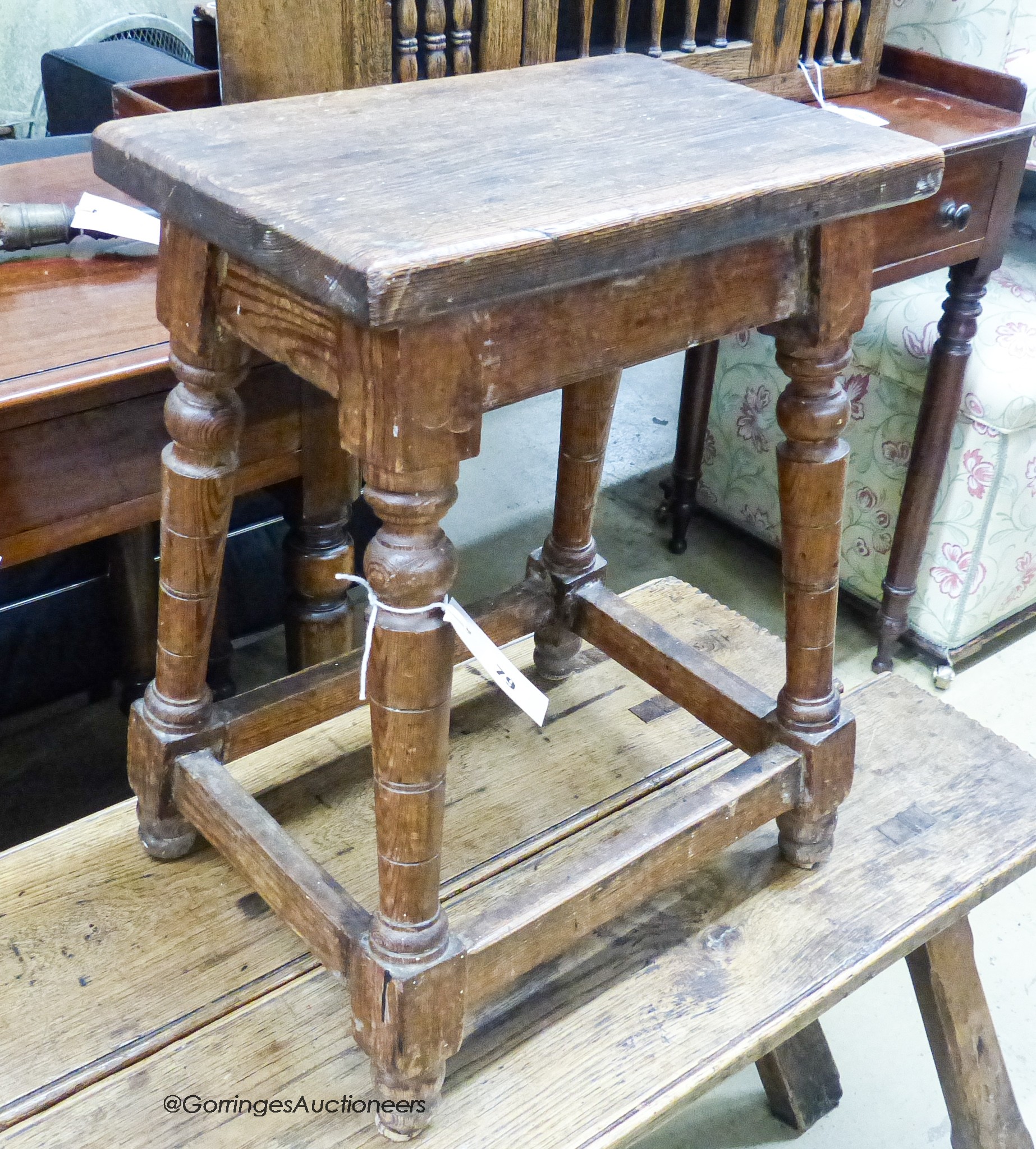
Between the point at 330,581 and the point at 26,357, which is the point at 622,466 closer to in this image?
the point at 330,581

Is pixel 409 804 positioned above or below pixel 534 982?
above

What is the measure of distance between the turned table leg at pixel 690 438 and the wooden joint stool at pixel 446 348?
112cm

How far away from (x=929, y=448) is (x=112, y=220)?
110 cm

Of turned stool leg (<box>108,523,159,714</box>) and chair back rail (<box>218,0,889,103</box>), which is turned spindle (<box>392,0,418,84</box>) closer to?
chair back rail (<box>218,0,889,103</box>)

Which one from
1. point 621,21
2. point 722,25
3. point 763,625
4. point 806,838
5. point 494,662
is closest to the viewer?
point 494,662

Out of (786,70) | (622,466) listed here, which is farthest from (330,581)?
(622,466)

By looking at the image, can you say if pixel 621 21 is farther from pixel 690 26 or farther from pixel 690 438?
pixel 690 438

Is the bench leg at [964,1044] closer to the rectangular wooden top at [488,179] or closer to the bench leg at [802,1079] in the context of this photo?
the bench leg at [802,1079]

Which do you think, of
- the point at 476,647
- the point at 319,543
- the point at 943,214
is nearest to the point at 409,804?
the point at 476,647

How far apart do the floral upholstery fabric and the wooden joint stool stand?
2.98 ft

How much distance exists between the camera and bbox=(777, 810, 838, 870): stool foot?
36.1 inches

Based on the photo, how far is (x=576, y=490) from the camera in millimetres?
1080

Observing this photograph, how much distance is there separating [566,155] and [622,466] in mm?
1810

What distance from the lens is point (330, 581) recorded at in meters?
1.22
